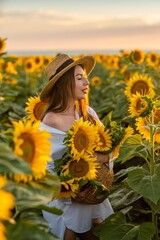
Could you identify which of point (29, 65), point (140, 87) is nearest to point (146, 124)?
point (140, 87)

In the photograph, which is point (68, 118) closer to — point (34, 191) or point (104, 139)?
point (104, 139)

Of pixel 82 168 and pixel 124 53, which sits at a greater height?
pixel 124 53

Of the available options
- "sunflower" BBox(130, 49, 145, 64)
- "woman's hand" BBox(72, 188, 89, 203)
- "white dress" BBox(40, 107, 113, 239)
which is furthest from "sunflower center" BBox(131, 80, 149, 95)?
"sunflower" BBox(130, 49, 145, 64)

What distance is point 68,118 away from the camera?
11.1 ft

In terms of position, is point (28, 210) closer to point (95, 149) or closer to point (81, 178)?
point (81, 178)

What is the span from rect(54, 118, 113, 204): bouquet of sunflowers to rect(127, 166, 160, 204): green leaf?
182 mm

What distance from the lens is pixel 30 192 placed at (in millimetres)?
1753

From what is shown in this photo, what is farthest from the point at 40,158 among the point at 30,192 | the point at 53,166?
the point at 53,166

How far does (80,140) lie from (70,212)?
53 centimetres

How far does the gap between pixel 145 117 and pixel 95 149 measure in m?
0.37

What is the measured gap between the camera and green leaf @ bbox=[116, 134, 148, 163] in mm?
2906

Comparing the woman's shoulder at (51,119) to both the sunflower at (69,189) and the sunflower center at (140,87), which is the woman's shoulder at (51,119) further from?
the sunflower center at (140,87)

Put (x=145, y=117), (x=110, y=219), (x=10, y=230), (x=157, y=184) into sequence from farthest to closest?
(x=145, y=117), (x=110, y=219), (x=157, y=184), (x=10, y=230)

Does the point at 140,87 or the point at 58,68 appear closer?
the point at 58,68
